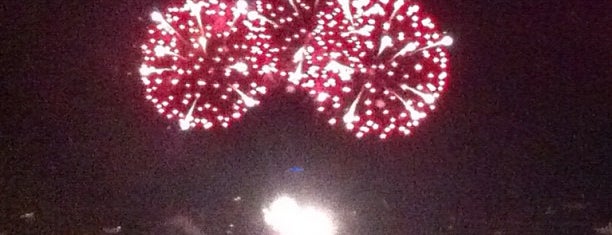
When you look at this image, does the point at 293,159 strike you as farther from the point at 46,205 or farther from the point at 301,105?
the point at 46,205

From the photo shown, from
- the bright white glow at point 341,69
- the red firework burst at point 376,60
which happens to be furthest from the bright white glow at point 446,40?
the bright white glow at point 341,69

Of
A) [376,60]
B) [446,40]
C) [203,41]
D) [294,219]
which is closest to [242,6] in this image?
[203,41]

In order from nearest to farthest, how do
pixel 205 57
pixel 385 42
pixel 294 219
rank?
pixel 385 42 < pixel 205 57 < pixel 294 219

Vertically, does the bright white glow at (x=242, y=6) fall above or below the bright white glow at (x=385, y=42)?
above

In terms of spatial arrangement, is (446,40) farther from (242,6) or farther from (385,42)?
(242,6)

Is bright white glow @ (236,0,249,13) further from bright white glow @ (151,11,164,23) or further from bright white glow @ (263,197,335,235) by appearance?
bright white glow @ (263,197,335,235)

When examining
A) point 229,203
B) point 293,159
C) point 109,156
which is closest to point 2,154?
point 109,156

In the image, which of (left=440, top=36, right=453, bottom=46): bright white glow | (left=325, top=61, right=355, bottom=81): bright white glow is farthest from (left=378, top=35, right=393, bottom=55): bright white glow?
(left=440, top=36, right=453, bottom=46): bright white glow

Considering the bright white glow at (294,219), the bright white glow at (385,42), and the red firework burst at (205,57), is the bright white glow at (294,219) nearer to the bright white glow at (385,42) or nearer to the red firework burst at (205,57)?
the red firework burst at (205,57)
